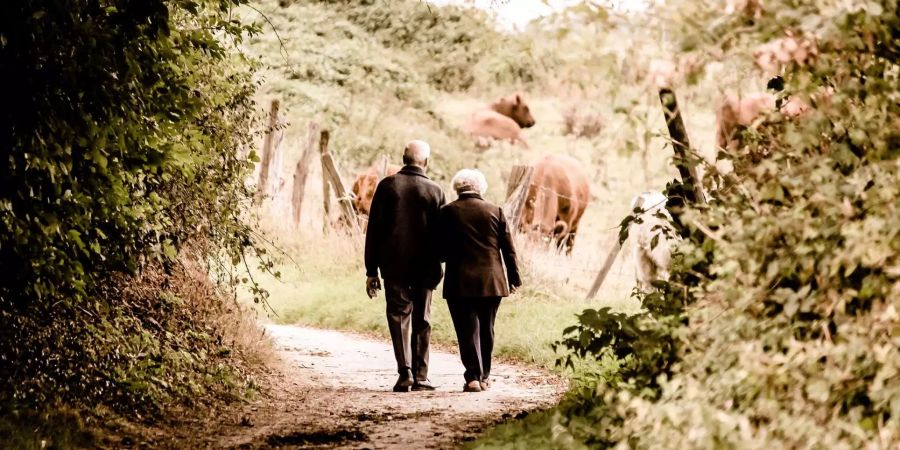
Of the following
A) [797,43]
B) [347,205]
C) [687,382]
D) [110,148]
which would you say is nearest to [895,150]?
[797,43]

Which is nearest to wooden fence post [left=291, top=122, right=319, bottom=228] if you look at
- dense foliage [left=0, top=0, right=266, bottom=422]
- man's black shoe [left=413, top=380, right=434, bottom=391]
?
dense foliage [left=0, top=0, right=266, bottom=422]

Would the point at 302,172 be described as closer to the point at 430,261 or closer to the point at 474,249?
the point at 430,261

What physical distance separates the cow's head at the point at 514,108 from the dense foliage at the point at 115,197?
89.3 ft

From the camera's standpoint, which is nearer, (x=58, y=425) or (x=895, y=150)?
(x=895, y=150)

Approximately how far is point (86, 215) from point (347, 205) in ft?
39.8

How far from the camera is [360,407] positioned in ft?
26.6

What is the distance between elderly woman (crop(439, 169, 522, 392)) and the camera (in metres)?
8.84

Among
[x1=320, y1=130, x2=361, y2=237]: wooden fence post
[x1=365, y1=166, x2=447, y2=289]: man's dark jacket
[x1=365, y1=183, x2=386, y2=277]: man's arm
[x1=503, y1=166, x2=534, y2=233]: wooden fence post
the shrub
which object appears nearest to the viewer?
the shrub

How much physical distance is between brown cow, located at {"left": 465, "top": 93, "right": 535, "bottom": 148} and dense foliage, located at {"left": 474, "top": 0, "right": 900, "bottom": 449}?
92.2 ft

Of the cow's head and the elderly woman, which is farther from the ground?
the cow's head

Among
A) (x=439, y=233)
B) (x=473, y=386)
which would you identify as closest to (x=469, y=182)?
(x=439, y=233)

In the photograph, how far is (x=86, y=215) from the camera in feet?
18.6

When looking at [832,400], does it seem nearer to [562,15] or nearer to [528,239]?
[562,15]

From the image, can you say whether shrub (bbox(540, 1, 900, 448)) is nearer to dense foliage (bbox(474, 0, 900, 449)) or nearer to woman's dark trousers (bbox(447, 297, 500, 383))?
dense foliage (bbox(474, 0, 900, 449))
